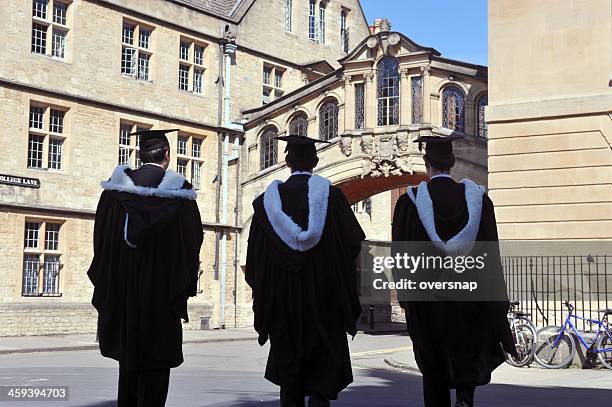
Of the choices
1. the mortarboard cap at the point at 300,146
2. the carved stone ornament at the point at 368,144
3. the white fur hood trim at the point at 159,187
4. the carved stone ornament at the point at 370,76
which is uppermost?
the carved stone ornament at the point at 370,76

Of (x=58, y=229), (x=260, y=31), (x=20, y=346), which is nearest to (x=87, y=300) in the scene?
(x=58, y=229)

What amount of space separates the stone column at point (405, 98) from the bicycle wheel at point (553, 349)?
13074 mm

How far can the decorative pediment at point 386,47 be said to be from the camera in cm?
2845

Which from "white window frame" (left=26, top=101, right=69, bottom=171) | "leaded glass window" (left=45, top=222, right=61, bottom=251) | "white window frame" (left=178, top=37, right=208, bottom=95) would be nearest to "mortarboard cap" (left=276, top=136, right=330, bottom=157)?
"white window frame" (left=26, top=101, right=69, bottom=171)

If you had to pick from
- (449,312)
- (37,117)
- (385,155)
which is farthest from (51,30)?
(449,312)

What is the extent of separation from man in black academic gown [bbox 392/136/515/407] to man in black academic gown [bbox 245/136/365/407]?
48 cm

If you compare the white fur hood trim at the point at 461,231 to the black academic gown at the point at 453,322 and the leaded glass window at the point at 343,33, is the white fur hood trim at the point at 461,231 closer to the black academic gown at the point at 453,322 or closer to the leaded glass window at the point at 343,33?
the black academic gown at the point at 453,322

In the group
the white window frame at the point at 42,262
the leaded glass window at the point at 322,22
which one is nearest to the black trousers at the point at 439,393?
the white window frame at the point at 42,262

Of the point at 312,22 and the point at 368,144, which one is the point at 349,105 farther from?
the point at 312,22

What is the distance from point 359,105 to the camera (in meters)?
29.9

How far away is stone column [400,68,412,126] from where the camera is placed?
28.6 m

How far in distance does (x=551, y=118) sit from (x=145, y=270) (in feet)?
51.2

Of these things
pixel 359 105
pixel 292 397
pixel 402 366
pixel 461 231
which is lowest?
pixel 402 366

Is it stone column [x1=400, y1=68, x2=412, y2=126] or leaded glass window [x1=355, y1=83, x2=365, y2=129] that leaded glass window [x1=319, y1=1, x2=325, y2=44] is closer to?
leaded glass window [x1=355, y1=83, x2=365, y2=129]
